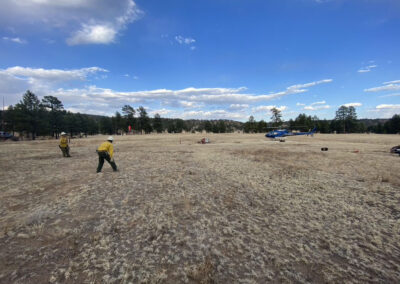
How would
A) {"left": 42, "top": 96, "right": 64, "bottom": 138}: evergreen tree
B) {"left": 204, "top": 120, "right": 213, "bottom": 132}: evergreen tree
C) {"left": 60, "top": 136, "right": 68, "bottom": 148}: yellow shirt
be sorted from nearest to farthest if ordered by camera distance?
{"left": 60, "top": 136, "right": 68, "bottom": 148}: yellow shirt, {"left": 42, "top": 96, "right": 64, "bottom": 138}: evergreen tree, {"left": 204, "top": 120, "right": 213, "bottom": 132}: evergreen tree

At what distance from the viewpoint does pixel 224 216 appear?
5875 mm

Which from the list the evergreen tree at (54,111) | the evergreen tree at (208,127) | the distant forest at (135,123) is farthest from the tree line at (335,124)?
the evergreen tree at (54,111)

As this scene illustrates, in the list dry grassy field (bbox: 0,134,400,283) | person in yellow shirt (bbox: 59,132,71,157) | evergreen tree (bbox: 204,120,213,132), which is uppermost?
evergreen tree (bbox: 204,120,213,132)

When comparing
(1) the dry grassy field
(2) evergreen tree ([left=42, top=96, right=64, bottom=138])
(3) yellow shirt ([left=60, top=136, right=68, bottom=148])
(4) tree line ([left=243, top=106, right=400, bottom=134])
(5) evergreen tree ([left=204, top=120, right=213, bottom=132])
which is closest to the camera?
(1) the dry grassy field

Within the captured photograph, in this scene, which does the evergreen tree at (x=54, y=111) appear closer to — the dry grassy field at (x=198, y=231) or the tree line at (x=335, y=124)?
the dry grassy field at (x=198, y=231)

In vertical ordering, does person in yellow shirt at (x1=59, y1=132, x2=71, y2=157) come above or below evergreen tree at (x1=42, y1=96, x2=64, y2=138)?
below

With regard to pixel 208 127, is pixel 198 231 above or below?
below

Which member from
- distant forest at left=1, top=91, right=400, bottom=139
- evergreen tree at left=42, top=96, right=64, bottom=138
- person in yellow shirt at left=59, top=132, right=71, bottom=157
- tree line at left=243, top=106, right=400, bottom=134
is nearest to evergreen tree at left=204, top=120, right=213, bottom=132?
distant forest at left=1, top=91, right=400, bottom=139

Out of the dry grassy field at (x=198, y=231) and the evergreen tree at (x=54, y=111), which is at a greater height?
the evergreen tree at (x=54, y=111)

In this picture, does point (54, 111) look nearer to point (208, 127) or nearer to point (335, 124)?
point (208, 127)

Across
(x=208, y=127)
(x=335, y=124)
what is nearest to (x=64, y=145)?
(x=208, y=127)

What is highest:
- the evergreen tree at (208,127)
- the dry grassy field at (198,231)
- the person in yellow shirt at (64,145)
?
the evergreen tree at (208,127)

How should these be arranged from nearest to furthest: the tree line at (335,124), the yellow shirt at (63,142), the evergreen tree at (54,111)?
the yellow shirt at (63,142) → the evergreen tree at (54,111) → the tree line at (335,124)

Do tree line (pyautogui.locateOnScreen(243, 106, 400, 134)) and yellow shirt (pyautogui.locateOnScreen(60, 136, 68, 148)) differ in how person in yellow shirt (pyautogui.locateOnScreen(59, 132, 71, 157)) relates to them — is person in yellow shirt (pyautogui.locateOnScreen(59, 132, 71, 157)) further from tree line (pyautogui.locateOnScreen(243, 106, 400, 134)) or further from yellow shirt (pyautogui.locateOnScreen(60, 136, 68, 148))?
tree line (pyautogui.locateOnScreen(243, 106, 400, 134))
